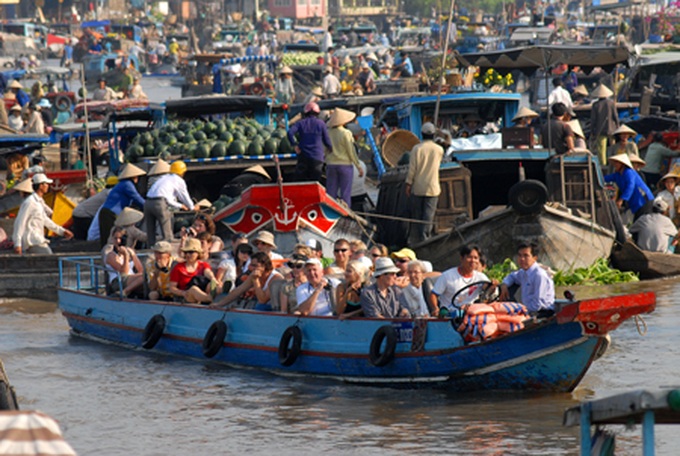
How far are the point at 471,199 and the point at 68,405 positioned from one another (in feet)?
24.4

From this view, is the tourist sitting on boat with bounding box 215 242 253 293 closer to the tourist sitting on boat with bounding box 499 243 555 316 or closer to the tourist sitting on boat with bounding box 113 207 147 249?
the tourist sitting on boat with bounding box 113 207 147 249

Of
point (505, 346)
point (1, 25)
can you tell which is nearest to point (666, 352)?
point (505, 346)

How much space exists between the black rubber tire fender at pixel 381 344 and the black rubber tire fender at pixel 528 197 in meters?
5.07

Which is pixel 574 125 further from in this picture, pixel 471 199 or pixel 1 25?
pixel 1 25

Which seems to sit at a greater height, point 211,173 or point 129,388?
point 211,173

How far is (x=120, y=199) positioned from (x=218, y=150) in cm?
174

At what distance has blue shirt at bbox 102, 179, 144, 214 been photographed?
17.2m

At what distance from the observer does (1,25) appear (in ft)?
247

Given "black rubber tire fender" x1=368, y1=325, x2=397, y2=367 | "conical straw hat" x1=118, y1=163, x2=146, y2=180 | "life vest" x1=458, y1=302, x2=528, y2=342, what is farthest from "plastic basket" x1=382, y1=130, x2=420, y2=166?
"life vest" x1=458, y1=302, x2=528, y2=342

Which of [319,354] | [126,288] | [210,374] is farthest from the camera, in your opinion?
[126,288]

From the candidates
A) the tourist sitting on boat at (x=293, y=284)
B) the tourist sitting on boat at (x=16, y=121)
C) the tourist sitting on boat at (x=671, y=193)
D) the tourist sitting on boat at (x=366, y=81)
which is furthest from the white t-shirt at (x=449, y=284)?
the tourist sitting on boat at (x=366, y=81)

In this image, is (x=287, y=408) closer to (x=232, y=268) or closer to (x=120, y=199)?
(x=232, y=268)

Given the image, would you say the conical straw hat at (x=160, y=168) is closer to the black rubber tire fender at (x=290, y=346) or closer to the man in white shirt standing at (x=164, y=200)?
the man in white shirt standing at (x=164, y=200)

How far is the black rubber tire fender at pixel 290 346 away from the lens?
11945 mm
